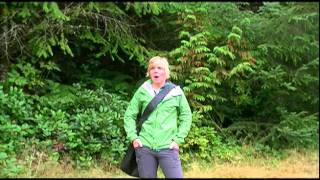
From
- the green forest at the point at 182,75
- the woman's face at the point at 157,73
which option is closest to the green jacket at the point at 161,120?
the woman's face at the point at 157,73

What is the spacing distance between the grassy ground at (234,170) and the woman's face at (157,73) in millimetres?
2816

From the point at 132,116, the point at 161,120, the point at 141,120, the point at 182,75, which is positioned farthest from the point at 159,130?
the point at 182,75

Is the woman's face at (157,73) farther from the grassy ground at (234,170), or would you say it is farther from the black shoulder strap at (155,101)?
the grassy ground at (234,170)

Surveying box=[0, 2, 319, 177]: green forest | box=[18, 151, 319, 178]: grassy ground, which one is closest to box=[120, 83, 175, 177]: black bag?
box=[18, 151, 319, 178]: grassy ground

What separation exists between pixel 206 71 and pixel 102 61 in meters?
2.92

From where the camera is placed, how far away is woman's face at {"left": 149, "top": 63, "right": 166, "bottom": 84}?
536 centimetres

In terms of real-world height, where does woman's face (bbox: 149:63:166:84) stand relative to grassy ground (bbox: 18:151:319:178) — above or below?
above

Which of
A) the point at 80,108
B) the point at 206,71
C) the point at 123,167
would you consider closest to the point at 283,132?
the point at 206,71

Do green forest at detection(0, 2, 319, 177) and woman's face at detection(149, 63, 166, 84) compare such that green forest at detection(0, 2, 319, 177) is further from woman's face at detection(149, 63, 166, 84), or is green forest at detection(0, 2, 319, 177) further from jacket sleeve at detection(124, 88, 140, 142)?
woman's face at detection(149, 63, 166, 84)

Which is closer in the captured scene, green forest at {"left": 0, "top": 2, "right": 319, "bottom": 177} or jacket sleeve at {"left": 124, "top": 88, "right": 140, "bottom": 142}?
jacket sleeve at {"left": 124, "top": 88, "right": 140, "bottom": 142}

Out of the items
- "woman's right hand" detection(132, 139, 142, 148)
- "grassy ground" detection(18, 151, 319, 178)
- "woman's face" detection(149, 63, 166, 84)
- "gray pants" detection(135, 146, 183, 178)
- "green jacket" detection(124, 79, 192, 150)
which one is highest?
"woman's face" detection(149, 63, 166, 84)

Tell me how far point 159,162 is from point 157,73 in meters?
0.89

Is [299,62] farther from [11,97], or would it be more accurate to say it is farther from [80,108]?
[11,97]

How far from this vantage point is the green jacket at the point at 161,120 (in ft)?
17.5
